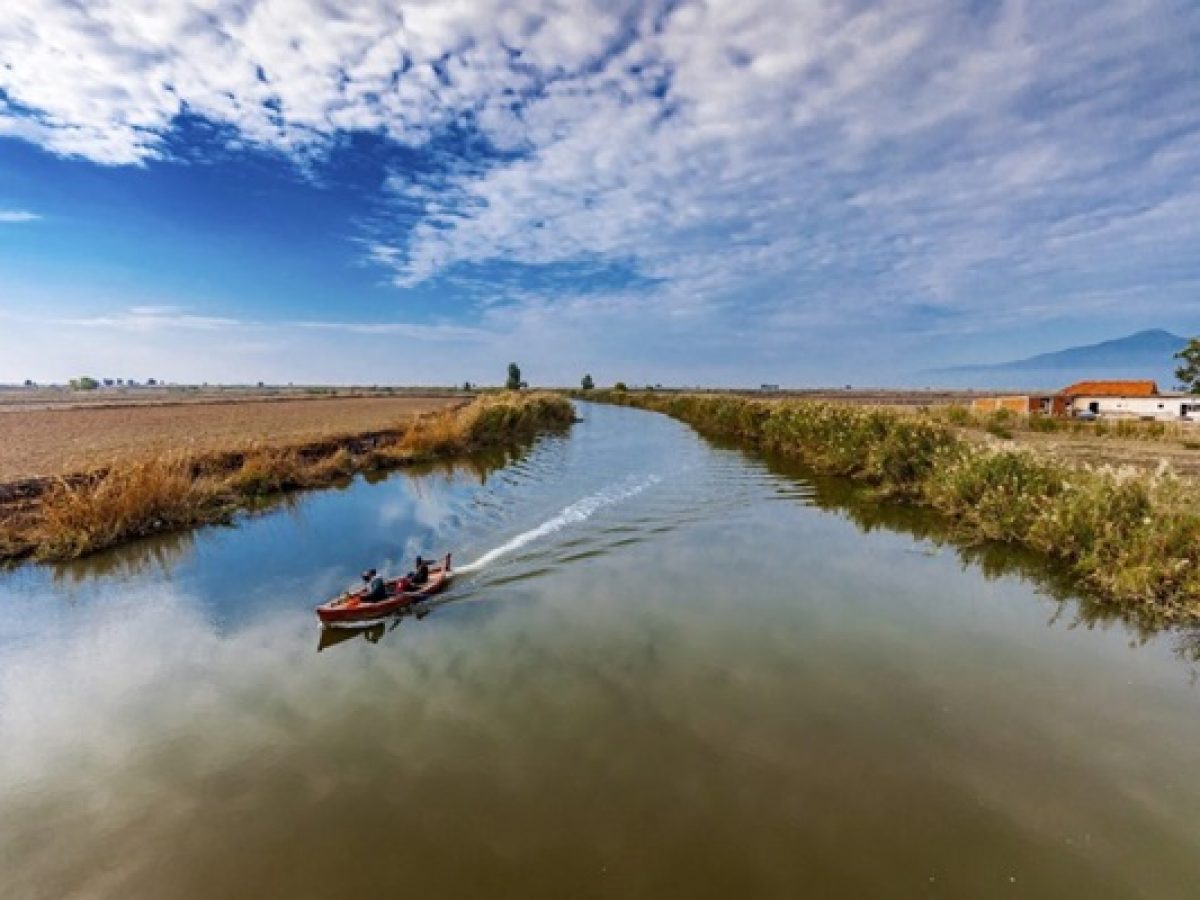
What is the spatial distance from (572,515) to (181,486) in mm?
11428

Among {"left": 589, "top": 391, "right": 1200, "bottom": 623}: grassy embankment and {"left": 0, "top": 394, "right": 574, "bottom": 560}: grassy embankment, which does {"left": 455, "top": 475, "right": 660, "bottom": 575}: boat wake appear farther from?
{"left": 0, "top": 394, "right": 574, "bottom": 560}: grassy embankment

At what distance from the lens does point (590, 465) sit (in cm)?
2995

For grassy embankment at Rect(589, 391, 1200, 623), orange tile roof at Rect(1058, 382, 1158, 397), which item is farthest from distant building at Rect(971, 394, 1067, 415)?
grassy embankment at Rect(589, 391, 1200, 623)

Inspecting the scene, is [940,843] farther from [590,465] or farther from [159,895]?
[590,465]

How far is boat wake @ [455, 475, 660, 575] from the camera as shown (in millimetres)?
14555

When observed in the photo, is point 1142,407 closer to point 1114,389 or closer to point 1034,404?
point 1114,389

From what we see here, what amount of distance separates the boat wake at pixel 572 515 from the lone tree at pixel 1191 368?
1710 inches

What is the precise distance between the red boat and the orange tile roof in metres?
65.3

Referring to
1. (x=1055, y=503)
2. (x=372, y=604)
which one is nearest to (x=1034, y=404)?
(x=1055, y=503)

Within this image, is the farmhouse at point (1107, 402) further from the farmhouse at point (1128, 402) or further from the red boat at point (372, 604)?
the red boat at point (372, 604)

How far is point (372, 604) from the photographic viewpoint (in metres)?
10.5

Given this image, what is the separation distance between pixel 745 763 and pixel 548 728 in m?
2.36

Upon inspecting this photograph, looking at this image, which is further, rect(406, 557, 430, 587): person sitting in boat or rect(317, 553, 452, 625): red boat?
rect(406, 557, 430, 587): person sitting in boat

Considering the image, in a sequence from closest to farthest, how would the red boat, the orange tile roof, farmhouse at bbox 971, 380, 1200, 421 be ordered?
the red boat, farmhouse at bbox 971, 380, 1200, 421, the orange tile roof
